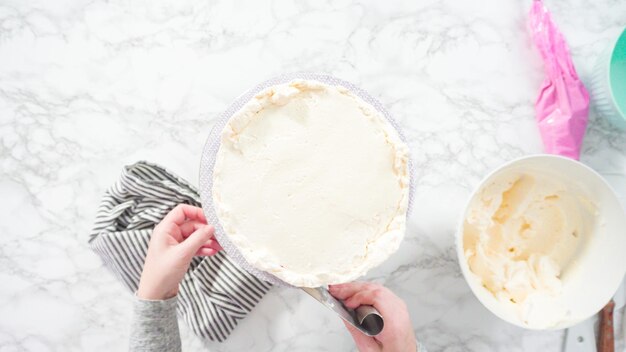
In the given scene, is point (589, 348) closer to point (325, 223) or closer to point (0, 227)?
point (325, 223)

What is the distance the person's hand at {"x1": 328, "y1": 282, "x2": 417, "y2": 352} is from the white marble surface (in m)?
0.12

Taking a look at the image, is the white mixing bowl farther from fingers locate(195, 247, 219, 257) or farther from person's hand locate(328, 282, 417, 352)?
fingers locate(195, 247, 219, 257)

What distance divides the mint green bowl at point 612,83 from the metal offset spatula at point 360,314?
0.53 meters

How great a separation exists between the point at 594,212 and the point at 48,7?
1006 millimetres

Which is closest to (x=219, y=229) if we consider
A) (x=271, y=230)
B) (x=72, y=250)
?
A: (x=271, y=230)

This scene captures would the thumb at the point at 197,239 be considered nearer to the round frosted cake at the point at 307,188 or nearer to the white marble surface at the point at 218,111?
the round frosted cake at the point at 307,188

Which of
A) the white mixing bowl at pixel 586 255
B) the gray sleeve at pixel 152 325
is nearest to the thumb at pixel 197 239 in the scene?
the gray sleeve at pixel 152 325

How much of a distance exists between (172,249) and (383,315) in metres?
0.32

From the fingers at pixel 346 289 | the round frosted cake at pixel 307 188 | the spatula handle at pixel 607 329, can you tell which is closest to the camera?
the round frosted cake at pixel 307 188

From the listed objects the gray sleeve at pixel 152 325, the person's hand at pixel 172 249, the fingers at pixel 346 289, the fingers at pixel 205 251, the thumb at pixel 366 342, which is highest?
the person's hand at pixel 172 249

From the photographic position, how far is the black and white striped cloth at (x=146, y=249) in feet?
2.46

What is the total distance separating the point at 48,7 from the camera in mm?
824

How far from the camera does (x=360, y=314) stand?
2.17ft

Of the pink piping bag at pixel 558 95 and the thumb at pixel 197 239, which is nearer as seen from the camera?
the thumb at pixel 197 239
